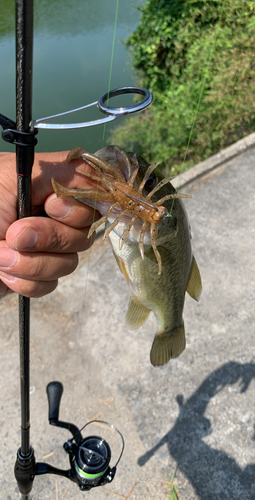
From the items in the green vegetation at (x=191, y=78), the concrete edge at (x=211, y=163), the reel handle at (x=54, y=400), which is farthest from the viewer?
the green vegetation at (x=191, y=78)

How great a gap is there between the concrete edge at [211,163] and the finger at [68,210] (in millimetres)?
3141

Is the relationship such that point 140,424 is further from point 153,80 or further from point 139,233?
point 153,80

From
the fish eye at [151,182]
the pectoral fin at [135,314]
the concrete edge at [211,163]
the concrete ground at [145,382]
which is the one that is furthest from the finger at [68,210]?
the concrete edge at [211,163]

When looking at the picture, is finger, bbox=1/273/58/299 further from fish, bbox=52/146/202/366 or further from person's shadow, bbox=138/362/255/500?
person's shadow, bbox=138/362/255/500

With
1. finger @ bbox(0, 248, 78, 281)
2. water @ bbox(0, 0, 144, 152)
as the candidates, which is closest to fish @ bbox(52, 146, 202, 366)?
finger @ bbox(0, 248, 78, 281)

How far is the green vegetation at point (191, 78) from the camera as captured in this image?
19.9ft

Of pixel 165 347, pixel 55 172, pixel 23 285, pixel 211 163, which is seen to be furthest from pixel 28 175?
pixel 211 163

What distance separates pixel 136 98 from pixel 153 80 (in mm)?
593

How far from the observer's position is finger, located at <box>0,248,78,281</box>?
1.37 meters

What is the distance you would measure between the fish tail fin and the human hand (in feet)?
1.98

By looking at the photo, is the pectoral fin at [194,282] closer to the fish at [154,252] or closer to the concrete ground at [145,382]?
the fish at [154,252]

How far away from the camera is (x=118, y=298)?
3.58 metres

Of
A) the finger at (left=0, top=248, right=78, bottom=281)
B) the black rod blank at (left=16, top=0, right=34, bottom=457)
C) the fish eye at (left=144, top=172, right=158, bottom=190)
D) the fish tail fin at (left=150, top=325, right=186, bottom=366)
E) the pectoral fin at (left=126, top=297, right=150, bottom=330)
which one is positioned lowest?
the fish tail fin at (left=150, top=325, right=186, bottom=366)

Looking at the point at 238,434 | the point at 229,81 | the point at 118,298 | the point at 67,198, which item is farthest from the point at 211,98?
the point at 67,198
